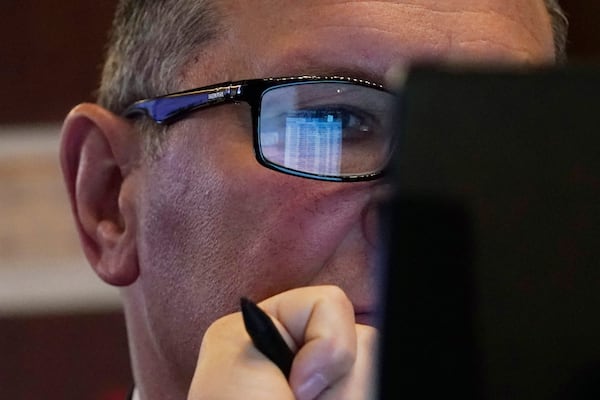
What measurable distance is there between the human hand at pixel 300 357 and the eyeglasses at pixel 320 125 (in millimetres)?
215

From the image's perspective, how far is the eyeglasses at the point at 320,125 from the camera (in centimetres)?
89

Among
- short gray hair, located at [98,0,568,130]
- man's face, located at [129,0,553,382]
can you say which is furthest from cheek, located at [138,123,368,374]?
short gray hair, located at [98,0,568,130]

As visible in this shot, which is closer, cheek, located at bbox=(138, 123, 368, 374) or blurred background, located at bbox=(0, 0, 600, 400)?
cheek, located at bbox=(138, 123, 368, 374)

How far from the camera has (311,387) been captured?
23.8 inches

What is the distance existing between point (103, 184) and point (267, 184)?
0.30 metres

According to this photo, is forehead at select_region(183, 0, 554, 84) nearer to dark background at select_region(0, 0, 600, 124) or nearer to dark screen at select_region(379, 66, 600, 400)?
dark screen at select_region(379, 66, 600, 400)

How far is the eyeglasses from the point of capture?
887mm

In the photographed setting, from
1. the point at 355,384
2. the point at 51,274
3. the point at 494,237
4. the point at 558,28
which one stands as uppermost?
the point at 558,28

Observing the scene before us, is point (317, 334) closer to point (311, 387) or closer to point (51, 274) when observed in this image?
point (311, 387)

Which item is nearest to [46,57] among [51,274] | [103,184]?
[51,274]

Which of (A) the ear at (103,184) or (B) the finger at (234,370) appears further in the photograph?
(A) the ear at (103,184)

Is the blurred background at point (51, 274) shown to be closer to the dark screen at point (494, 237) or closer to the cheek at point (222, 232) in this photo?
the cheek at point (222, 232)

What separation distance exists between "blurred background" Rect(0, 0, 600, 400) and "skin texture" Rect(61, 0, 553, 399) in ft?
3.32

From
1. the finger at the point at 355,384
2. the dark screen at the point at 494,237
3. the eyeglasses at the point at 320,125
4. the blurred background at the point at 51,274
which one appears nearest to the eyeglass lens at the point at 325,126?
the eyeglasses at the point at 320,125
